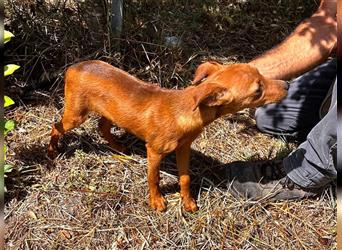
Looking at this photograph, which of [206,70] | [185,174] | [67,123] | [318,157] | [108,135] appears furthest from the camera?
[108,135]

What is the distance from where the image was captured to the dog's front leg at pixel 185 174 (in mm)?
3307

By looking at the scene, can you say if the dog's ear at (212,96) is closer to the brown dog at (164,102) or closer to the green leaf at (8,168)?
the brown dog at (164,102)

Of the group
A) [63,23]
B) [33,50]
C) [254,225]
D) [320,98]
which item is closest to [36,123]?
[33,50]

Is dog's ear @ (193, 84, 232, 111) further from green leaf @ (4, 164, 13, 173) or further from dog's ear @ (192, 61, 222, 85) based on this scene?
green leaf @ (4, 164, 13, 173)

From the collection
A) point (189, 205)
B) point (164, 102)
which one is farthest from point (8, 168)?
point (189, 205)

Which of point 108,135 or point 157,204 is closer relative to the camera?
point 157,204

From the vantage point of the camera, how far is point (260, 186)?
3588mm

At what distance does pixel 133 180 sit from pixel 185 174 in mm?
478

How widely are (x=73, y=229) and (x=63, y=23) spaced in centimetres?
193

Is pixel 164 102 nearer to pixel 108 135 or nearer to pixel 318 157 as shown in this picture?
pixel 108 135

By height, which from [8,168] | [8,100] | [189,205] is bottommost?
[189,205]

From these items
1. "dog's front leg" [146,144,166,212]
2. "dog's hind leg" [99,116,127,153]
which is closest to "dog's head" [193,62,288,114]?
"dog's front leg" [146,144,166,212]

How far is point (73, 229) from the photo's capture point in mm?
3217

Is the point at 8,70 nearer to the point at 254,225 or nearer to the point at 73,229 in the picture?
the point at 73,229
